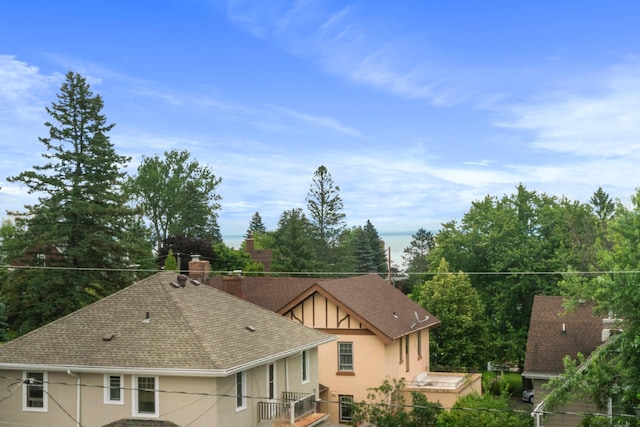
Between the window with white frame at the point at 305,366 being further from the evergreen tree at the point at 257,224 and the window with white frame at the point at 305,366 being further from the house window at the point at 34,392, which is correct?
the evergreen tree at the point at 257,224

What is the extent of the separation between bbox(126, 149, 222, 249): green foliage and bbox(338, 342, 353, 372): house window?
49685 mm

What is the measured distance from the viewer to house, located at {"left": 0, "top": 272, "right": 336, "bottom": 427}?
25.4 m

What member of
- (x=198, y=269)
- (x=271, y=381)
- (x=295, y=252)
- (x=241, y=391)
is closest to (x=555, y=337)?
(x=271, y=381)

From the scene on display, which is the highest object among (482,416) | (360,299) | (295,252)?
(295,252)

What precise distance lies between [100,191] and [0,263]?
30.4 feet

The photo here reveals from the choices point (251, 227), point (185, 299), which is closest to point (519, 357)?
point (185, 299)

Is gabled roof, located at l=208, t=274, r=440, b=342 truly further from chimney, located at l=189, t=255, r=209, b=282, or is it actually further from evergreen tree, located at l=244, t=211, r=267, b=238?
evergreen tree, located at l=244, t=211, r=267, b=238

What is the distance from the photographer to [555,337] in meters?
37.5

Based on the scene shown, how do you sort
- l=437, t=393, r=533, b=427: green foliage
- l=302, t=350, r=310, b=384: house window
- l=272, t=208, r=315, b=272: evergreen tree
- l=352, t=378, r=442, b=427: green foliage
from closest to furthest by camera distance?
l=437, t=393, r=533, b=427: green foliage, l=302, t=350, r=310, b=384: house window, l=352, t=378, r=442, b=427: green foliage, l=272, t=208, r=315, b=272: evergreen tree

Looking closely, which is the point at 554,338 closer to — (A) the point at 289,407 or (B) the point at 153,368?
(A) the point at 289,407

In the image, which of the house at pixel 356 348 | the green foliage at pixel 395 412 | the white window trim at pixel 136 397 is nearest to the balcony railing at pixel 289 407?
the green foliage at pixel 395 412

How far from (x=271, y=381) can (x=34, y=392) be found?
8.47 m

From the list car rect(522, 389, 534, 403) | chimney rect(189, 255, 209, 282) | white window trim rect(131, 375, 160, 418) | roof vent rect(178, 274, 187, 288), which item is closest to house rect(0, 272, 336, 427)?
white window trim rect(131, 375, 160, 418)

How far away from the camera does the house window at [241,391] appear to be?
2680 cm
